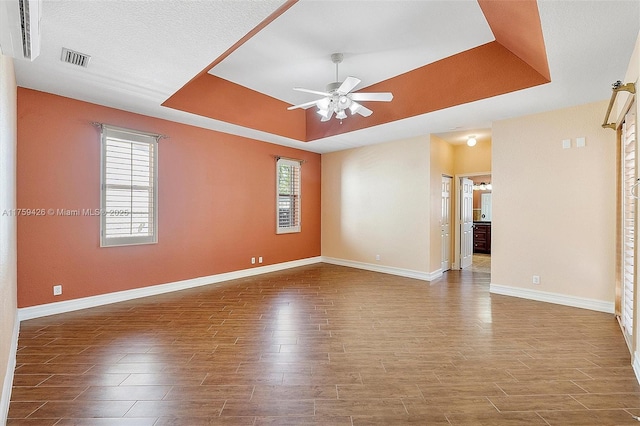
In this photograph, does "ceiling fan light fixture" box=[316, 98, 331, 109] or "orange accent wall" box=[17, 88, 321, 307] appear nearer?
"orange accent wall" box=[17, 88, 321, 307]

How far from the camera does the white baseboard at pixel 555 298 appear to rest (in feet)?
12.7

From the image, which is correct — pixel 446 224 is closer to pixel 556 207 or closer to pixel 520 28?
pixel 556 207

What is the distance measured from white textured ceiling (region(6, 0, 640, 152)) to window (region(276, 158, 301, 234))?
1971mm

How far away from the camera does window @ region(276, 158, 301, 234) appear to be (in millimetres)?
6523

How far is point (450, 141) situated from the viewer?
250 inches

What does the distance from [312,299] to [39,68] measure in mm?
4144

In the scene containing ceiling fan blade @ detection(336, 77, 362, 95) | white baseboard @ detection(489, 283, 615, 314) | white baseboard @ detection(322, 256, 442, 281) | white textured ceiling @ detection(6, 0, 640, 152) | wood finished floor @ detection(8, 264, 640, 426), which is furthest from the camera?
white baseboard @ detection(322, 256, 442, 281)

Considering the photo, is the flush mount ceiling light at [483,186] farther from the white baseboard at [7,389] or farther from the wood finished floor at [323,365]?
the white baseboard at [7,389]

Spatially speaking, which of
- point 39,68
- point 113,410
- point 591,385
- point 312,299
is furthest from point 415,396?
point 39,68

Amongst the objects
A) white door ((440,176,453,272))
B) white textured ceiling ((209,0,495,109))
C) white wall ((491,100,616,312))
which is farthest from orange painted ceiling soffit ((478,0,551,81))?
white door ((440,176,453,272))

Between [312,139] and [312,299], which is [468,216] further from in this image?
[312,299]

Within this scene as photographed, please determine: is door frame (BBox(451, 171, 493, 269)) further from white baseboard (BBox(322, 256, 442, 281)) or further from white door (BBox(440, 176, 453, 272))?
white baseboard (BBox(322, 256, 442, 281))

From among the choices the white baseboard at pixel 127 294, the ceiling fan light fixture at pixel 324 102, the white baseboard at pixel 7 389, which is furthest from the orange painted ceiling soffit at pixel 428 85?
the white baseboard at pixel 7 389

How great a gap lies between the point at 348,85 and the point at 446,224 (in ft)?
13.9
